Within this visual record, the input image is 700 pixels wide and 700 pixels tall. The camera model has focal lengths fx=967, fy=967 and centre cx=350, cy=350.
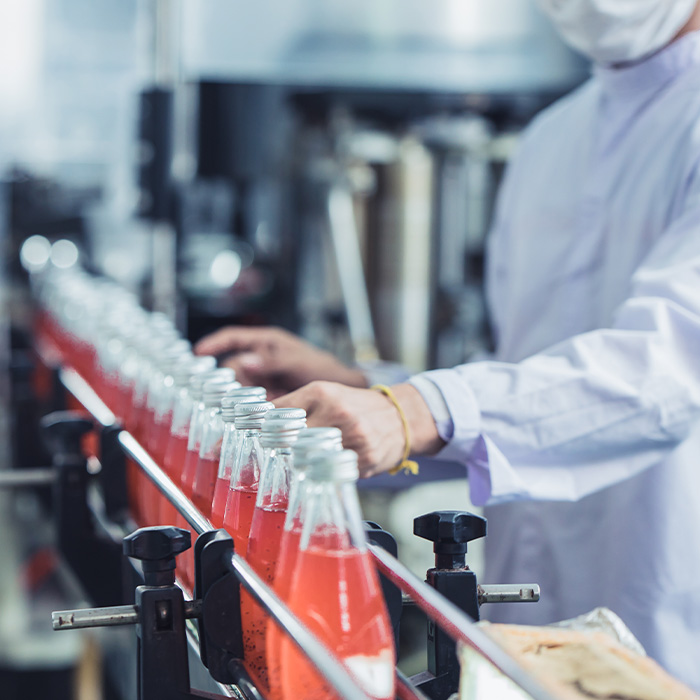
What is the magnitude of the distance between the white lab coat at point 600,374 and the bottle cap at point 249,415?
0.30 metres

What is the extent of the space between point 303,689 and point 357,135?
271 centimetres

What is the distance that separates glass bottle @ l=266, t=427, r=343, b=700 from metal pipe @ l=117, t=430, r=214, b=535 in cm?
10

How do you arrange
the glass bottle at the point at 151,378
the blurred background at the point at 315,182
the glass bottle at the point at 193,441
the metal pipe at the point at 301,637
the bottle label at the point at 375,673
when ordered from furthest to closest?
the blurred background at the point at 315,182 → the glass bottle at the point at 151,378 → the glass bottle at the point at 193,441 → the bottle label at the point at 375,673 → the metal pipe at the point at 301,637

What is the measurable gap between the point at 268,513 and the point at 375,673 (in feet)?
0.52

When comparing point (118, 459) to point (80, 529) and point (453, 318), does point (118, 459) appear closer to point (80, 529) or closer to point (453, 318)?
point (80, 529)

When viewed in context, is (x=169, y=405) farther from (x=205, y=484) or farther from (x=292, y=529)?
(x=292, y=529)

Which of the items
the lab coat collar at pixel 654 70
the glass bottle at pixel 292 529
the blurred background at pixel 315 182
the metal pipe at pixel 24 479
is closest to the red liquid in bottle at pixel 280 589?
the glass bottle at pixel 292 529

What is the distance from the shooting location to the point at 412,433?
101 centimetres

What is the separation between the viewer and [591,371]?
1088 millimetres

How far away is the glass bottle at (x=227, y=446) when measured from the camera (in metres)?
0.81

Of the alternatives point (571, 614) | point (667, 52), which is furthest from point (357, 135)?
point (571, 614)

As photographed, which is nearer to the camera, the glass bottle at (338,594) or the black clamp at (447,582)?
the glass bottle at (338,594)

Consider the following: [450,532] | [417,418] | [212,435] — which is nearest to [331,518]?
[450,532]

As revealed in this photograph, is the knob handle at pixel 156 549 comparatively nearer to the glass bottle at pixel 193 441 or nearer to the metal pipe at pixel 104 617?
the metal pipe at pixel 104 617
